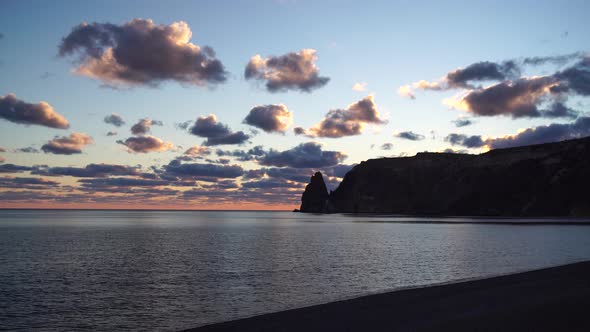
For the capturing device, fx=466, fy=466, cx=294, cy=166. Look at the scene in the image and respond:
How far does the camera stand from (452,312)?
19172 millimetres

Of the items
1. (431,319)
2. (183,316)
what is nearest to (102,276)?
(183,316)

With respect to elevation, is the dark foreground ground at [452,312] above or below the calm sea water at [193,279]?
above

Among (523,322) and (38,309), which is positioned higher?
(523,322)

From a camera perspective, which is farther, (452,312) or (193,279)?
(193,279)

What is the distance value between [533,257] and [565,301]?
3226 centimetres

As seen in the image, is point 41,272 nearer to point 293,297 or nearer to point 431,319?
point 293,297

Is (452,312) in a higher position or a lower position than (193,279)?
higher

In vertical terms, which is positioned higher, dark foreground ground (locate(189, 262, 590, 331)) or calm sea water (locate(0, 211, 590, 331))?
dark foreground ground (locate(189, 262, 590, 331))

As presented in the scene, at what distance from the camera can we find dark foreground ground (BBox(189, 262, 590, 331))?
16.9 metres

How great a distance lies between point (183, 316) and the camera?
883 inches

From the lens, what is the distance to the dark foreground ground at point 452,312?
16938 mm

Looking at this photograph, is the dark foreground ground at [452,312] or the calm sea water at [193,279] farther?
the calm sea water at [193,279]

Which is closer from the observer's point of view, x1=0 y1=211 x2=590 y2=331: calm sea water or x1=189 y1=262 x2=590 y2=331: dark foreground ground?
x1=189 y1=262 x2=590 y2=331: dark foreground ground

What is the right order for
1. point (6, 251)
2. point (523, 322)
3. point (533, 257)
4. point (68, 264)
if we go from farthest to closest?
point (6, 251), point (533, 257), point (68, 264), point (523, 322)
